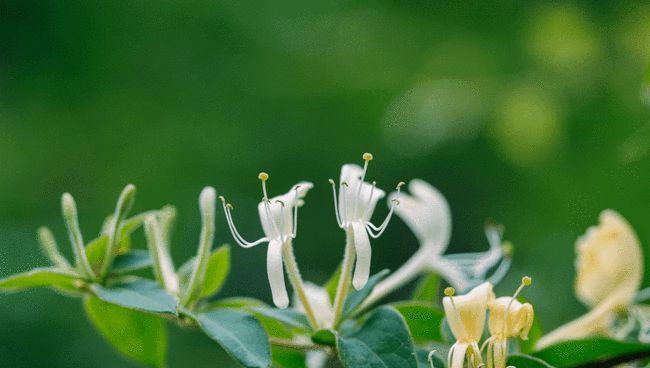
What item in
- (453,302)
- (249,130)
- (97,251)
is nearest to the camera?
(453,302)

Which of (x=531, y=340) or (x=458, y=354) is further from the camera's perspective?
(x=531, y=340)

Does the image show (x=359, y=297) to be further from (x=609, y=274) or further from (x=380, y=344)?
(x=609, y=274)

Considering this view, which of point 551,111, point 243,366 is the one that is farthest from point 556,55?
point 243,366

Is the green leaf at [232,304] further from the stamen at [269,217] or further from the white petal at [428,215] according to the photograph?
the white petal at [428,215]

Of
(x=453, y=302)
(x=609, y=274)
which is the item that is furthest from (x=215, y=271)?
(x=609, y=274)

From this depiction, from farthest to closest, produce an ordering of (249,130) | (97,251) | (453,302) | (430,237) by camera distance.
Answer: (249,130) → (430,237) → (97,251) → (453,302)

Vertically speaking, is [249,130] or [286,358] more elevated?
[249,130]

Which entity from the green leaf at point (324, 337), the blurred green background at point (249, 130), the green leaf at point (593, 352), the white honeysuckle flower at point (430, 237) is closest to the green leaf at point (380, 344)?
the green leaf at point (324, 337)

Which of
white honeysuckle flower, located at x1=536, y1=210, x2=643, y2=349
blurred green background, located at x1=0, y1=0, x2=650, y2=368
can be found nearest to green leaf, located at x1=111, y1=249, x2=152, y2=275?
white honeysuckle flower, located at x1=536, y1=210, x2=643, y2=349
